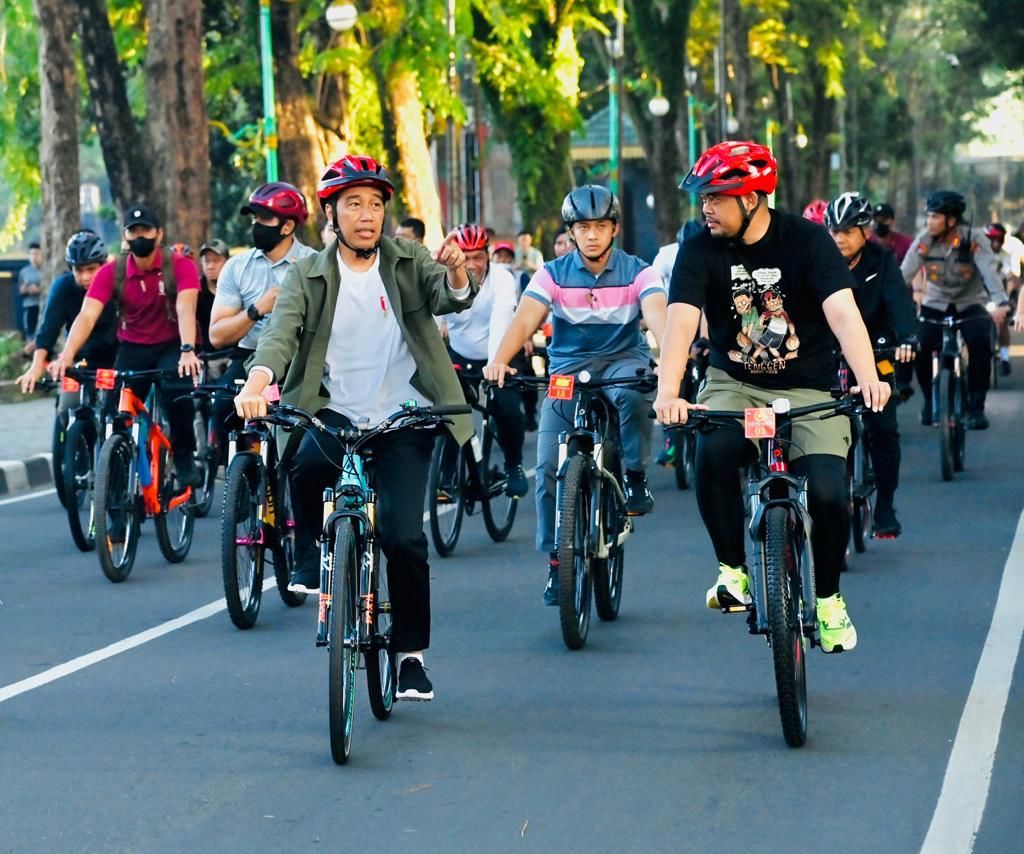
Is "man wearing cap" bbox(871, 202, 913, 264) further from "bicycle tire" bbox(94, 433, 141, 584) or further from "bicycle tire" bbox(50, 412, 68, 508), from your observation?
"bicycle tire" bbox(94, 433, 141, 584)

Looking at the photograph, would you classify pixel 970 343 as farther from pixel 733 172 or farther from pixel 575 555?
pixel 733 172

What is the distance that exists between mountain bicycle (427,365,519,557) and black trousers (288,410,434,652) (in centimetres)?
426

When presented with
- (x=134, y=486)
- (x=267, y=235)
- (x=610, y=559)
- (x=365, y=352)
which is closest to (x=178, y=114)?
(x=134, y=486)

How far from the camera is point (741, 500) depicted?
7.30 metres

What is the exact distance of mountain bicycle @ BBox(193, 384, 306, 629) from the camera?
30.4ft

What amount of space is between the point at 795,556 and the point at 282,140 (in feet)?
79.4

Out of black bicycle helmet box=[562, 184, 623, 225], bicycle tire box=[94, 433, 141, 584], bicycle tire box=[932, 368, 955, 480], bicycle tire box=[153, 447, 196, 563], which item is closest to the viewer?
black bicycle helmet box=[562, 184, 623, 225]

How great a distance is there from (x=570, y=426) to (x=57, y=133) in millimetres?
17901

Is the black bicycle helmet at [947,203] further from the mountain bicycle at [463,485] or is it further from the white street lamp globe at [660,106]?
the white street lamp globe at [660,106]

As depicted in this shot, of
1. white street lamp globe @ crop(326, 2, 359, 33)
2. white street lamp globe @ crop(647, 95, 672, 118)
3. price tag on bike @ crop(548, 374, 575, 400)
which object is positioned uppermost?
white street lamp globe @ crop(326, 2, 359, 33)

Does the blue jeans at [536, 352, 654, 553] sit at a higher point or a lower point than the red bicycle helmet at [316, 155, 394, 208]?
lower

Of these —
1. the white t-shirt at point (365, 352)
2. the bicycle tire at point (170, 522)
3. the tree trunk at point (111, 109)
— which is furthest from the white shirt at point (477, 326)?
the tree trunk at point (111, 109)

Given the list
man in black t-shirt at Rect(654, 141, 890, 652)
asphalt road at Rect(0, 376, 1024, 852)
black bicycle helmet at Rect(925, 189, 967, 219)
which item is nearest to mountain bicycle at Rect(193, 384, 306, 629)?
asphalt road at Rect(0, 376, 1024, 852)

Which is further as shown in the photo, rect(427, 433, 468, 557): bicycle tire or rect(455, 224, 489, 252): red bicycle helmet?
rect(455, 224, 489, 252): red bicycle helmet
